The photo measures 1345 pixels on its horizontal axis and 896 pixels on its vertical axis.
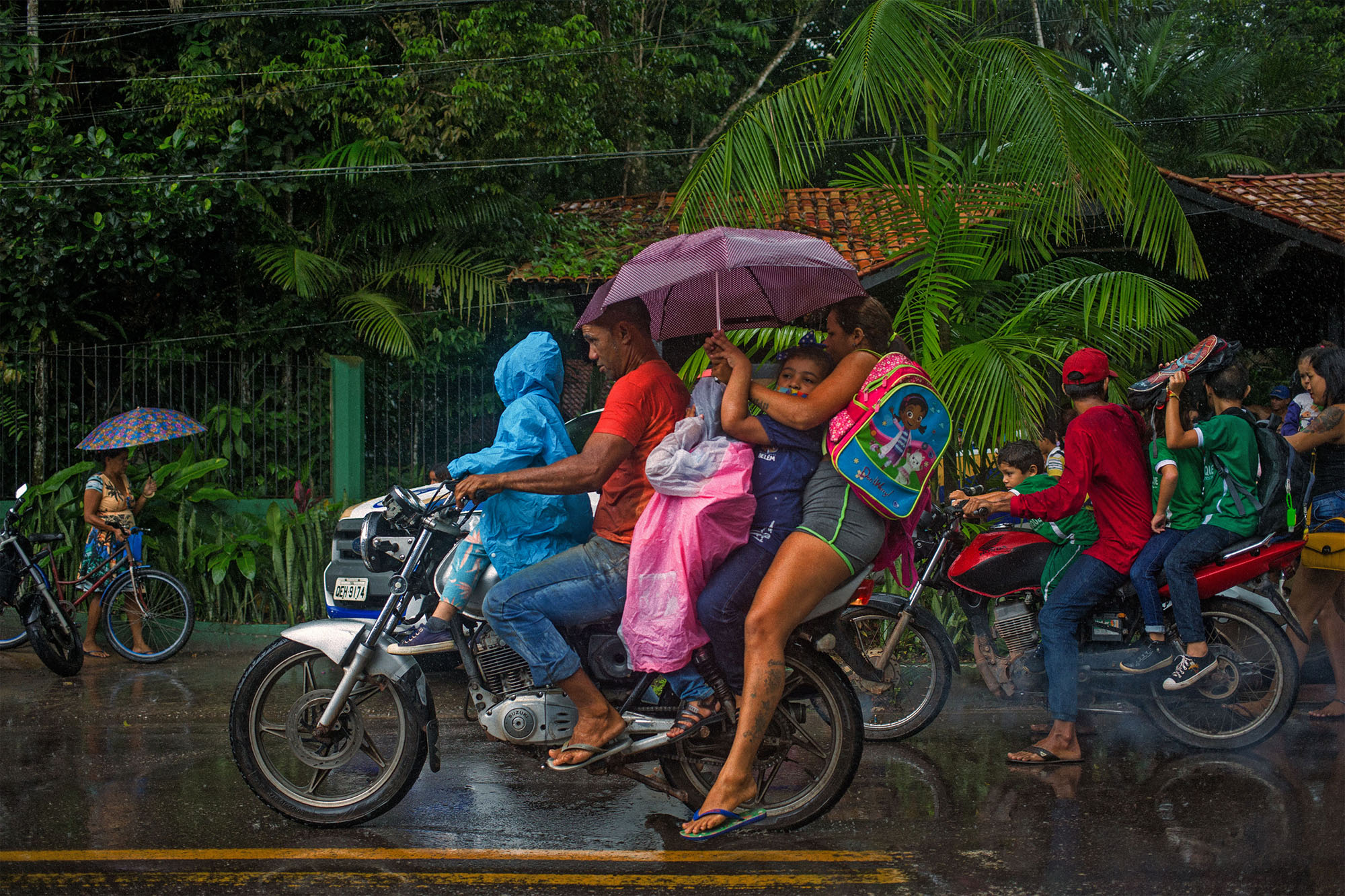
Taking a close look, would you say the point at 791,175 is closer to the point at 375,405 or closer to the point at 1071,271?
the point at 1071,271

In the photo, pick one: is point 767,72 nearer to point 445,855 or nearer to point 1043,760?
point 1043,760

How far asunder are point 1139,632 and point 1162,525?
0.54 meters

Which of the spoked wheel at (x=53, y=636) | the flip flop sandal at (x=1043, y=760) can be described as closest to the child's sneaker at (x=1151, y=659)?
the flip flop sandal at (x=1043, y=760)

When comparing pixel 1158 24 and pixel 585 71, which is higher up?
pixel 1158 24

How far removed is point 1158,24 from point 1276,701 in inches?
816

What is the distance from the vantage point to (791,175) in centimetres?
850

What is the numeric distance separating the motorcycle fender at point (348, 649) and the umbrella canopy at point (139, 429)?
5.55 metres

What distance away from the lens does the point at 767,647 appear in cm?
421

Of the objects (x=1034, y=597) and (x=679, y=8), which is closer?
(x=1034, y=597)

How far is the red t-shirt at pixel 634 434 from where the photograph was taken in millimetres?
4457

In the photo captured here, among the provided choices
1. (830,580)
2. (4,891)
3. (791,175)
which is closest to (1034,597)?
(830,580)

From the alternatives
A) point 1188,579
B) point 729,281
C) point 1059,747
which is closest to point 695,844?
point 1059,747

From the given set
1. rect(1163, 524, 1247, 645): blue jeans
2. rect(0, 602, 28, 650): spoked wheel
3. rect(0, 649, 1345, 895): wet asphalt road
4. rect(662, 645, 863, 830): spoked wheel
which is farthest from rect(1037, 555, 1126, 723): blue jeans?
rect(0, 602, 28, 650): spoked wheel

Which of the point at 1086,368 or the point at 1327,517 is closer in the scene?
the point at 1086,368
